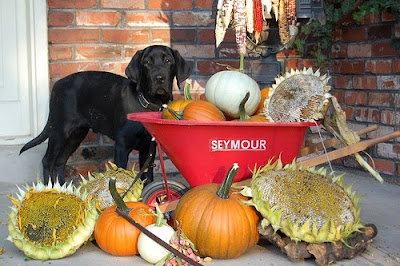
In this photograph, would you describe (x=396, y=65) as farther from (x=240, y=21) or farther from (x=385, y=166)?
(x=240, y=21)

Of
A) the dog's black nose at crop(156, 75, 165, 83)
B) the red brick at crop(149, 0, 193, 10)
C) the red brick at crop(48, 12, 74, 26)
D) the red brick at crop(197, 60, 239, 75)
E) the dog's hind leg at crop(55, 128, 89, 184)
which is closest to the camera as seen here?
the dog's black nose at crop(156, 75, 165, 83)

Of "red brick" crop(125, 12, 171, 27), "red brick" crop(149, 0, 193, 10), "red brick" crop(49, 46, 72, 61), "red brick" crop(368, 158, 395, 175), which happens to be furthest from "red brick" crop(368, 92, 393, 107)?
"red brick" crop(49, 46, 72, 61)

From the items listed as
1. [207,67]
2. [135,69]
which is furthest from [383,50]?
[135,69]

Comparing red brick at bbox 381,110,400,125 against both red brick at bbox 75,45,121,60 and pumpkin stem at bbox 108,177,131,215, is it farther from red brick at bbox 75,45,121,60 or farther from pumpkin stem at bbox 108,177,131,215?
pumpkin stem at bbox 108,177,131,215

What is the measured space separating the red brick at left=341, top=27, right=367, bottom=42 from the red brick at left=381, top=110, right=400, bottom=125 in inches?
24.2

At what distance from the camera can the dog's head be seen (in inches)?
159

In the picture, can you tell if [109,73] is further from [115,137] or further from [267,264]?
[267,264]

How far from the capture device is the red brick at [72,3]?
15.6ft

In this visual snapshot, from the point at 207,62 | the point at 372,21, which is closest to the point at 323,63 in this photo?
the point at 372,21

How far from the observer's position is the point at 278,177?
10.1 ft

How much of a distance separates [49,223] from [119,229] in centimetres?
34

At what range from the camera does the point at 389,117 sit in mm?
4750

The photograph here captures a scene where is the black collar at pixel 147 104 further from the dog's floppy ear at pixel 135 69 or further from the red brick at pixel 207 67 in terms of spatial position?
the red brick at pixel 207 67

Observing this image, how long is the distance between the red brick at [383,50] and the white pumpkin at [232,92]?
5.60ft
